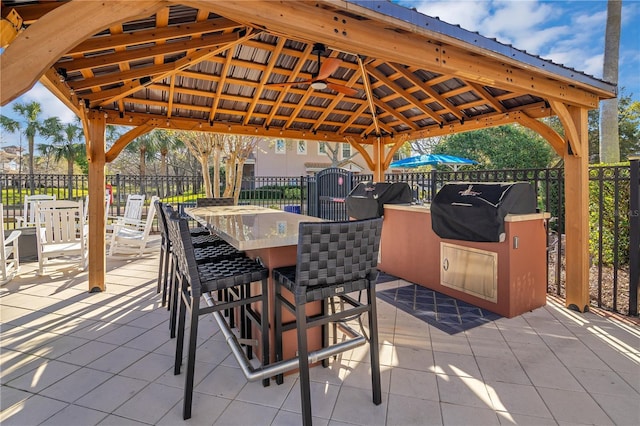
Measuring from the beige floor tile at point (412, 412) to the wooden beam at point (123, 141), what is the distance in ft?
14.8

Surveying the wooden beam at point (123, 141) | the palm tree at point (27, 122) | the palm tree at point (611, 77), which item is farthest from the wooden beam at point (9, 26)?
the palm tree at point (27, 122)

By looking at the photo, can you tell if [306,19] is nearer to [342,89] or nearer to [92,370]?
[342,89]

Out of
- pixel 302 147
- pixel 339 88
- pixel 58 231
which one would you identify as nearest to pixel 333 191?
pixel 339 88

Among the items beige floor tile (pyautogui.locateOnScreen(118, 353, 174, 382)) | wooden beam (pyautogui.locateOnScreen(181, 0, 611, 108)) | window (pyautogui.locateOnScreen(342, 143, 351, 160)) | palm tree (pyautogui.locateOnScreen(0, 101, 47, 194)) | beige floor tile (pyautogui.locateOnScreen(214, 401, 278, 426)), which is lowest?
beige floor tile (pyautogui.locateOnScreen(214, 401, 278, 426))

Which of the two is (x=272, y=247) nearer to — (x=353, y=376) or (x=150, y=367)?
(x=353, y=376)

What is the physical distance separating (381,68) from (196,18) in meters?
2.74

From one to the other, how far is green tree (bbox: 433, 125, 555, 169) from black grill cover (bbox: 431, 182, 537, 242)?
11.1 meters

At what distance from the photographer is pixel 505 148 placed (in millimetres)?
13500

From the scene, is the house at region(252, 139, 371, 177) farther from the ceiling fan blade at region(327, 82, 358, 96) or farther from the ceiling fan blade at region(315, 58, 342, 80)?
the ceiling fan blade at region(315, 58, 342, 80)

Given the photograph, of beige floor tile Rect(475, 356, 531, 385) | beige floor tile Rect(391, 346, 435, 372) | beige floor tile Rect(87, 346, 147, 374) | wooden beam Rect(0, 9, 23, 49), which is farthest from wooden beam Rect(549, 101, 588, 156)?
beige floor tile Rect(87, 346, 147, 374)

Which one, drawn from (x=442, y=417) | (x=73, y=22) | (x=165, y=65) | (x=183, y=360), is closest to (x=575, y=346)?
(x=442, y=417)

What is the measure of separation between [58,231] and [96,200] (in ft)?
3.98

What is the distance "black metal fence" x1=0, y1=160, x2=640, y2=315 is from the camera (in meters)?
3.59

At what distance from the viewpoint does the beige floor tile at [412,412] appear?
195cm
